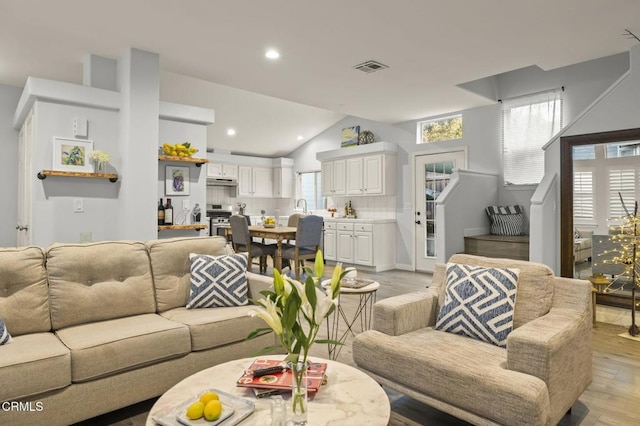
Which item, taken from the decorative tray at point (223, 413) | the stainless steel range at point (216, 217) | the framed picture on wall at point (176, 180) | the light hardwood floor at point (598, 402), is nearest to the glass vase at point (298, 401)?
the decorative tray at point (223, 413)

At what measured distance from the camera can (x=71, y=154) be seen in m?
3.78

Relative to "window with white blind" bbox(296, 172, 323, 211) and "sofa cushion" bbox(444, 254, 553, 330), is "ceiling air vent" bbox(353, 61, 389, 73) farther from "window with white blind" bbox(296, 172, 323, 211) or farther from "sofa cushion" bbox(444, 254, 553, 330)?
"window with white blind" bbox(296, 172, 323, 211)

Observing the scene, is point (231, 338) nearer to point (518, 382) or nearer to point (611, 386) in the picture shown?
point (518, 382)

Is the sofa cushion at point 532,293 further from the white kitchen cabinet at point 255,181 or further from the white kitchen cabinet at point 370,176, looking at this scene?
the white kitchen cabinet at point 255,181

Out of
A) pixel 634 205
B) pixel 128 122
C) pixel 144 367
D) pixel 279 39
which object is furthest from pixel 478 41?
pixel 144 367

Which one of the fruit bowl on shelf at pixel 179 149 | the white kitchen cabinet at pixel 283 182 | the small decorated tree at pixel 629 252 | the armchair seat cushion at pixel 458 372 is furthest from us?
the white kitchen cabinet at pixel 283 182

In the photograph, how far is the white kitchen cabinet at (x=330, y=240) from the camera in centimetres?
768

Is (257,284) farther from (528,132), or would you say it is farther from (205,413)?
(528,132)

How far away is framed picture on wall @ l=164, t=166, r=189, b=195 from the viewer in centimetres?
434

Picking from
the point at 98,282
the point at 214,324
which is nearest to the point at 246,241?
the point at 98,282

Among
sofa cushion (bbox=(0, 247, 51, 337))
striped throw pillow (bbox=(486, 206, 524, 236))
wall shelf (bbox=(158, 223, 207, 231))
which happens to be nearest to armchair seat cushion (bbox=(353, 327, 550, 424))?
sofa cushion (bbox=(0, 247, 51, 337))

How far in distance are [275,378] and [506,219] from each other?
5.26m

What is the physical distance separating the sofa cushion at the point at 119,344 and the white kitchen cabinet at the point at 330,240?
17.5ft

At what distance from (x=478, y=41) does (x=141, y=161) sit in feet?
11.2
